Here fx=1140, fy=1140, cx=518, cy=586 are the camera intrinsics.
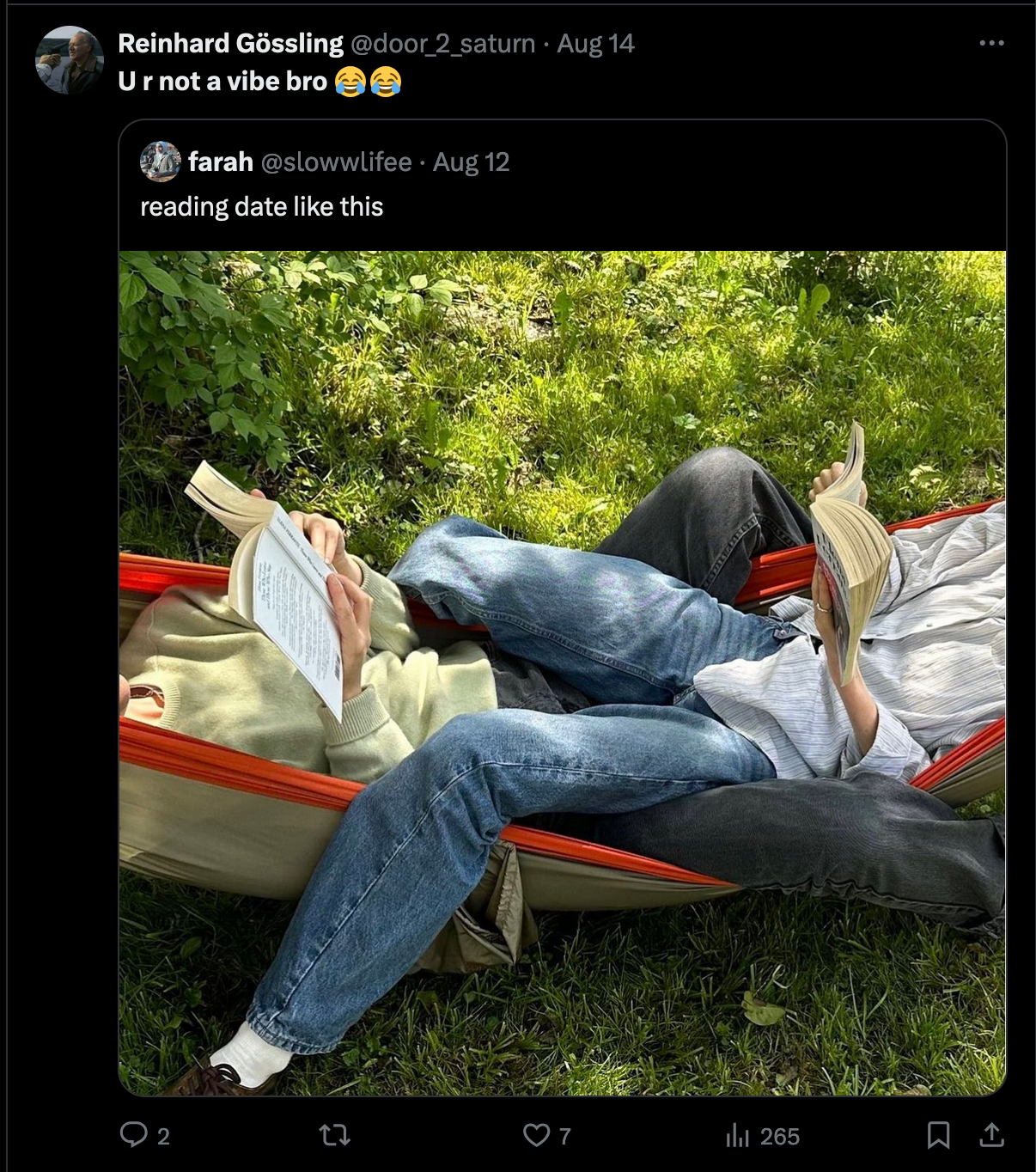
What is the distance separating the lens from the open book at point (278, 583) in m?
1.78

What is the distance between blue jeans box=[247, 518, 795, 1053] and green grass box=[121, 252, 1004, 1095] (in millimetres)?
405

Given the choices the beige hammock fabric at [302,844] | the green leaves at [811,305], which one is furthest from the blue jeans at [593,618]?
the green leaves at [811,305]

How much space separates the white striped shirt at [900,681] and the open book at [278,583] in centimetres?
82

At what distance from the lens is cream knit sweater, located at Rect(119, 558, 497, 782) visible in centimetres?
215

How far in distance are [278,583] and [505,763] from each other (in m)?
0.52

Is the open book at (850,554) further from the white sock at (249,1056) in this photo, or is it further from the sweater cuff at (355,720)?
the white sock at (249,1056)
